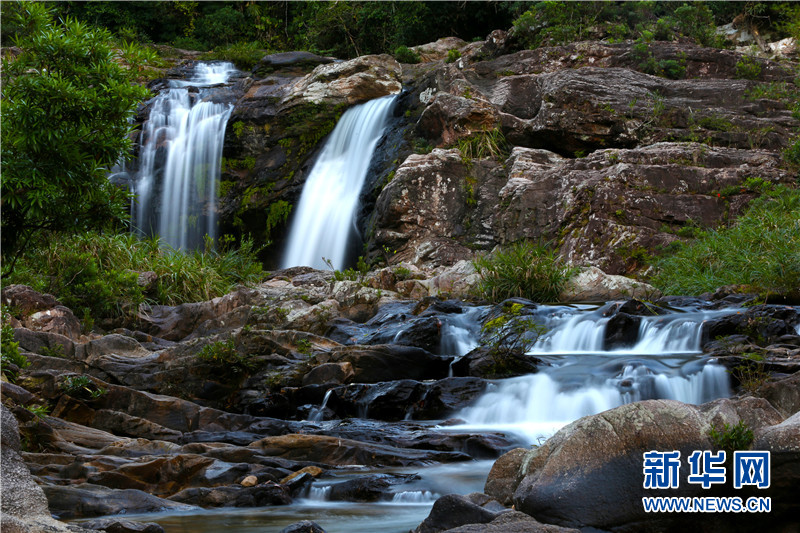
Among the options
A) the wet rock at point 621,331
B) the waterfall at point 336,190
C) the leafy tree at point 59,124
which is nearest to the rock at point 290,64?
the waterfall at point 336,190

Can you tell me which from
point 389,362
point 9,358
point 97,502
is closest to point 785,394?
point 389,362

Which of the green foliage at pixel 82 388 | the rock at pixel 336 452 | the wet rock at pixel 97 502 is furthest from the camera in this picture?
the green foliage at pixel 82 388

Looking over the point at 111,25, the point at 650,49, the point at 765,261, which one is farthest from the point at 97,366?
the point at 111,25

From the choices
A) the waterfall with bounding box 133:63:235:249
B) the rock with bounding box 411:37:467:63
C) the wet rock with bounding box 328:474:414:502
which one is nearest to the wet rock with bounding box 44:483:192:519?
the wet rock with bounding box 328:474:414:502

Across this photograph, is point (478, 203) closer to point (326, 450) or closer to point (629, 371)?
point (629, 371)

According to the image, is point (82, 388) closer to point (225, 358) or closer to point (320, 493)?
point (225, 358)

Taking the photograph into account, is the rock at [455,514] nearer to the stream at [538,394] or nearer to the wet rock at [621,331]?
the stream at [538,394]

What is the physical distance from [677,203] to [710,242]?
1.62 metres

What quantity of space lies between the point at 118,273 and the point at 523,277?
664 cm

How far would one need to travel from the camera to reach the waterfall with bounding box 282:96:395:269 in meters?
18.6

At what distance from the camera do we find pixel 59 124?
5.34 metres

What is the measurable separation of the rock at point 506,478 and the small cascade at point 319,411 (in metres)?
3.52

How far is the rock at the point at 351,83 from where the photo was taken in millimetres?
20844

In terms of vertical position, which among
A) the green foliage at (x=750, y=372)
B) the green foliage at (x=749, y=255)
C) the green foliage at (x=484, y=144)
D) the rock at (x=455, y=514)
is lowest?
the rock at (x=455, y=514)
